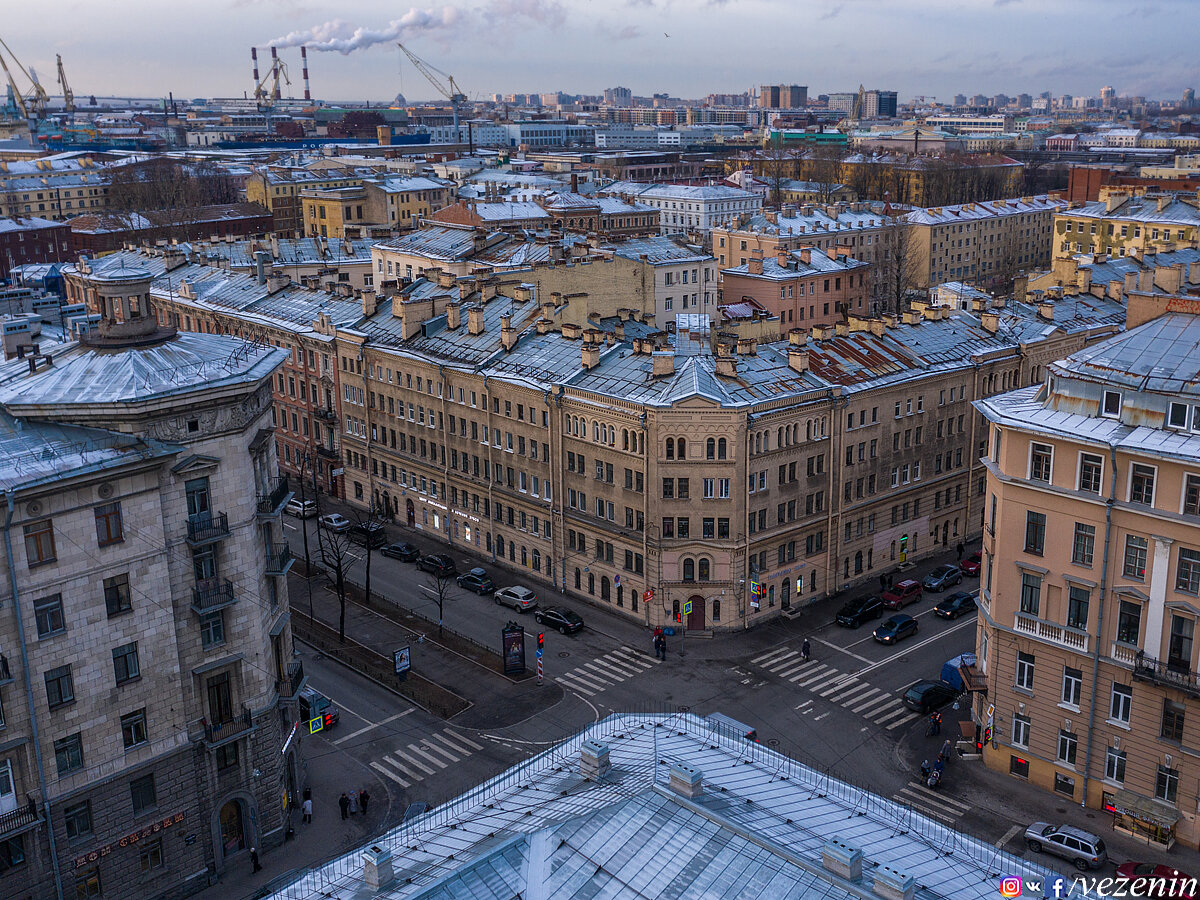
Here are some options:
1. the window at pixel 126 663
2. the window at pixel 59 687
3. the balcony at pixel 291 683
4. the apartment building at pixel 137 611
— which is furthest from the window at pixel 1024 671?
the window at pixel 59 687

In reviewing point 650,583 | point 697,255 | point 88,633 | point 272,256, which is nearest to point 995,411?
point 650,583

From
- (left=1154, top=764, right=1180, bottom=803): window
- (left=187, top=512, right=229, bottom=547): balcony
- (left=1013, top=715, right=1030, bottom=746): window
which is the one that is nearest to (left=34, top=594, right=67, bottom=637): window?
(left=187, top=512, right=229, bottom=547): balcony

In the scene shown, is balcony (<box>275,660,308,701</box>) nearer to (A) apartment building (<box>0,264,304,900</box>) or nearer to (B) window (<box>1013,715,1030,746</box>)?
(A) apartment building (<box>0,264,304,900</box>)

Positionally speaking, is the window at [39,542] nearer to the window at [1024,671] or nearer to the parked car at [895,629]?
the window at [1024,671]

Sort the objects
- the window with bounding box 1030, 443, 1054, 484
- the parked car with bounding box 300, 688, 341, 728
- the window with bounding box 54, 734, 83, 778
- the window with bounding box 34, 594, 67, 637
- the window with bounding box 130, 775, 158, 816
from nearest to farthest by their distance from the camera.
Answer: the window with bounding box 34, 594, 67, 637 < the window with bounding box 54, 734, 83, 778 < the window with bounding box 130, 775, 158, 816 < the window with bounding box 1030, 443, 1054, 484 < the parked car with bounding box 300, 688, 341, 728

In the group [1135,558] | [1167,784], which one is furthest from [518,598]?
Result: [1167,784]

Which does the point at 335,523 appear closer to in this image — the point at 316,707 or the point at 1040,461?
the point at 316,707

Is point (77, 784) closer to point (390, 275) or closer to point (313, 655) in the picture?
point (313, 655)
